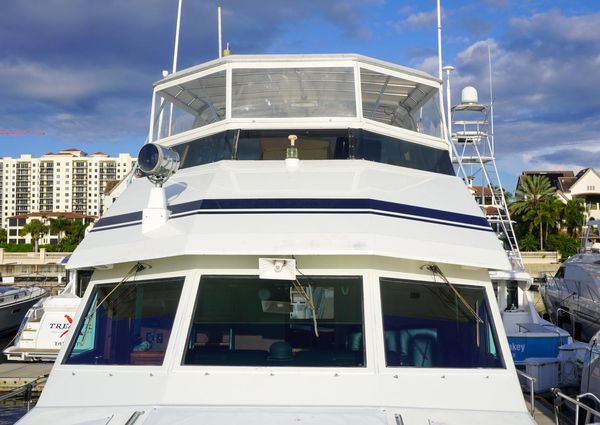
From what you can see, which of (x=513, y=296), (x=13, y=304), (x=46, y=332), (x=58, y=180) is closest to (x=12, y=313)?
(x=13, y=304)

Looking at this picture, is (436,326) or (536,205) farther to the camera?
(536,205)

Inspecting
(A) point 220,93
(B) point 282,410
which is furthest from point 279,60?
(B) point 282,410

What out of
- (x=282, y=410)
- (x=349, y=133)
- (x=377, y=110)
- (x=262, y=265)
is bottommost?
(x=282, y=410)

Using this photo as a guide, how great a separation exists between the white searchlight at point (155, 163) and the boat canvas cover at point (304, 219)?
26 centimetres

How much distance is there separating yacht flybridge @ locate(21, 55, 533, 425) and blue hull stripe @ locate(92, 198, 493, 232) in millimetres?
14

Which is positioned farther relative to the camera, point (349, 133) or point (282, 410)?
point (349, 133)

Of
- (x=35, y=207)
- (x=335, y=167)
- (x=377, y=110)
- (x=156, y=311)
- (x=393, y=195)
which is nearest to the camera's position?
(x=156, y=311)

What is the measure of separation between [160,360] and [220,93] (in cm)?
327

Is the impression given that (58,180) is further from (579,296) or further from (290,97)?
(290,97)

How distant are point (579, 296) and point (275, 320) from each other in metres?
19.9

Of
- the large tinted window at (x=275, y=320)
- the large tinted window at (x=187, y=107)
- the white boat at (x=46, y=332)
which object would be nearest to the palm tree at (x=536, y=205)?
the white boat at (x=46, y=332)

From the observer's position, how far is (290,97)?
20.4 feet

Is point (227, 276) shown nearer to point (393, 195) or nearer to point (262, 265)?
point (262, 265)

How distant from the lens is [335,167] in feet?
17.6
